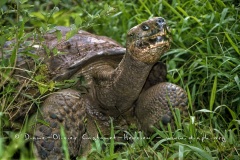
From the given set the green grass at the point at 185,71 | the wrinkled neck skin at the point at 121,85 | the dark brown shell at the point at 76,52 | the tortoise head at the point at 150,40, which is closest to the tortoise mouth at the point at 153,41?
the tortoise head at the point at 150,40

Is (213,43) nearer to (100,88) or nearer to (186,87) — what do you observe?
(186,87)

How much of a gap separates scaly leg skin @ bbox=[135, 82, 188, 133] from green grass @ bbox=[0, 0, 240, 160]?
92 millimetres

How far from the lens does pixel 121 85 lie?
3953 mm

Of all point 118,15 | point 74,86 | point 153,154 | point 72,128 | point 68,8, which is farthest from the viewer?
point 68,8

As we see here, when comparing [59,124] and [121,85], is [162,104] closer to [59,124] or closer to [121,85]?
[121,85]

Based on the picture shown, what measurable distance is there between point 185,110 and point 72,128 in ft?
3.04

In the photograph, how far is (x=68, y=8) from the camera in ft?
21.0

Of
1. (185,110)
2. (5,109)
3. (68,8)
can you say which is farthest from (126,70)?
(68,8)

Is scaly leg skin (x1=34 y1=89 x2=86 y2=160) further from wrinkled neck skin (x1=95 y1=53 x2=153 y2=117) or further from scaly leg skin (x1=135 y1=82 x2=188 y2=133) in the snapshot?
scaly leg skin (x1=135 y1=82 x2=188 y2=133)

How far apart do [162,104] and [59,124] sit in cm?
85

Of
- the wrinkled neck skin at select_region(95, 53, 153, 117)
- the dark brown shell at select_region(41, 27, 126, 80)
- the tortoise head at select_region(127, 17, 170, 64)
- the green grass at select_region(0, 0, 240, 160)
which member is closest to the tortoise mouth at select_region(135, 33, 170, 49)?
the tortoise head at select_region(127, 17, 170, 64)

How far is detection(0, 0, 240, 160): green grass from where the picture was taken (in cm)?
343

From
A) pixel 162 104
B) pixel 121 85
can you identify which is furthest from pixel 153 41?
pixel 162 104

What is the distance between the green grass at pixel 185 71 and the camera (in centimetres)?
343
